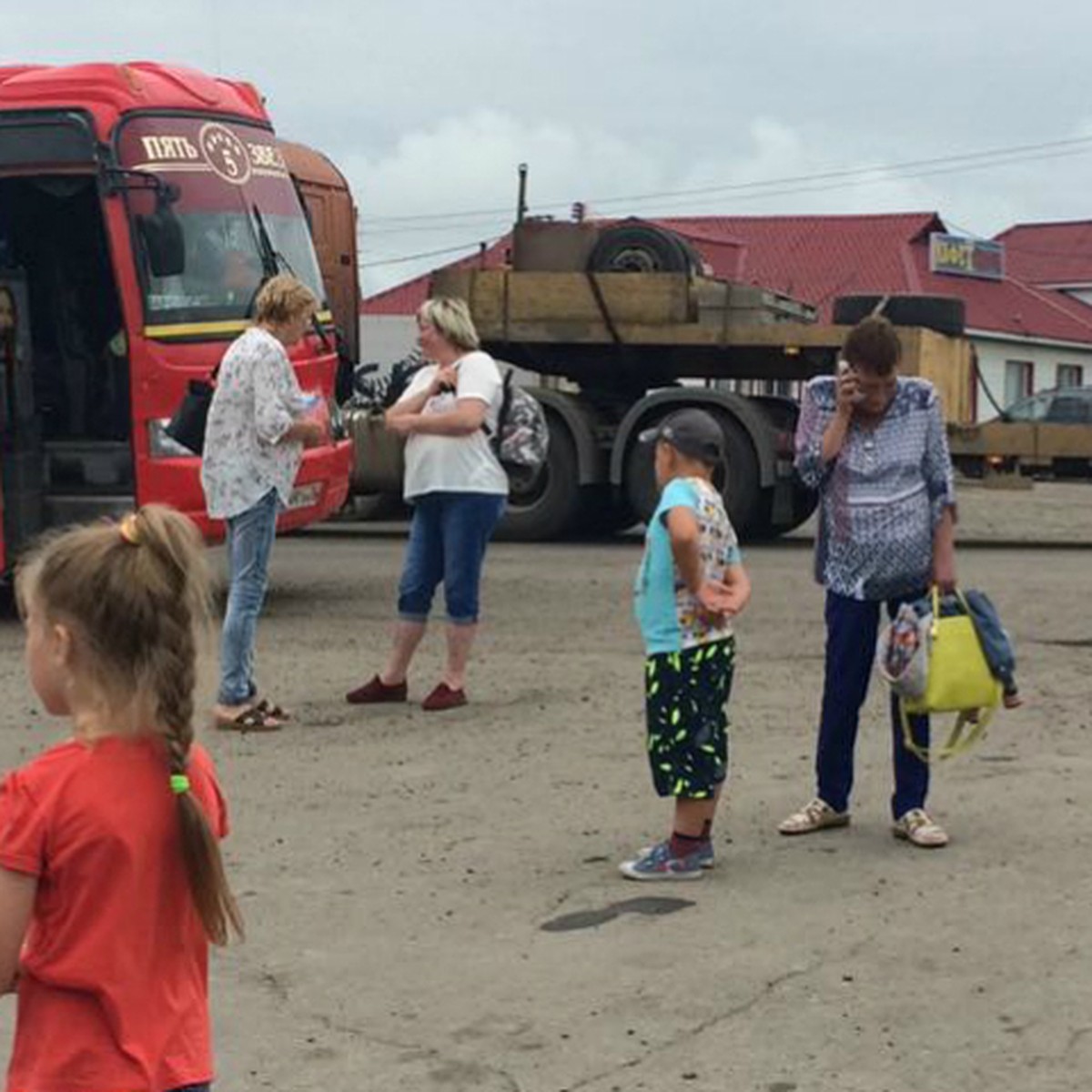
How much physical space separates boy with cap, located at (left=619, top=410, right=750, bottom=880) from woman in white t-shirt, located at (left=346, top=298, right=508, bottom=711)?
2705 millimetres

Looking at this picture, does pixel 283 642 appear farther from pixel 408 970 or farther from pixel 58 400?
pixel 408 970

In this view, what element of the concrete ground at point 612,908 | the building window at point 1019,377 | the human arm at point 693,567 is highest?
the building window at point 1019,377

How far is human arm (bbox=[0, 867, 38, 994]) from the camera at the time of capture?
8.98 feet

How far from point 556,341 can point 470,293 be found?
2.79ft

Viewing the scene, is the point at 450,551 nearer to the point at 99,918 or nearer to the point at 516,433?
the point at 516,433

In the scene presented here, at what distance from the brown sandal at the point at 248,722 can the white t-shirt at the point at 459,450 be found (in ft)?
3.62

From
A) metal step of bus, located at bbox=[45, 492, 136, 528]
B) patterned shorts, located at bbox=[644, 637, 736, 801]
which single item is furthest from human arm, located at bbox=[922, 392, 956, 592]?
metal step of bus, located at bbox=[45, 492, 136, 528]

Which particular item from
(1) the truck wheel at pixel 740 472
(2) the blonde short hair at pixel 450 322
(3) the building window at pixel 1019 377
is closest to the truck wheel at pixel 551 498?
(1) the truck wheel at pixel 740 472

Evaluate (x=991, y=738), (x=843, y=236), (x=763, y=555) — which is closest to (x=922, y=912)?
(x=991, y=738)

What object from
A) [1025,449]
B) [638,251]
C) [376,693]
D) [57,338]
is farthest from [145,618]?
[1025,449]

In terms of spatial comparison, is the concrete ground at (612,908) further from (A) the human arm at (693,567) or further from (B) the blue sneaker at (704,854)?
(A) the human arm at (693,567)

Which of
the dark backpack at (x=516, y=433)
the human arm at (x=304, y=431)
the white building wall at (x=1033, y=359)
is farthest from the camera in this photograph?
the white building wall at (x=1033, y=359)

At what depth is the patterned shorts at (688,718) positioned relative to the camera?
6.27 meters

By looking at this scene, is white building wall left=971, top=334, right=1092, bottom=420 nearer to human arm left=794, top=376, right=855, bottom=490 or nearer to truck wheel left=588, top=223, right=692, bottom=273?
truck wheel left=588, top=223, right=692, bottom=273
